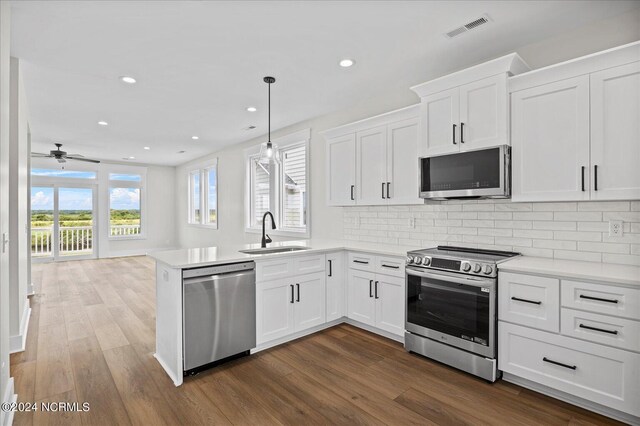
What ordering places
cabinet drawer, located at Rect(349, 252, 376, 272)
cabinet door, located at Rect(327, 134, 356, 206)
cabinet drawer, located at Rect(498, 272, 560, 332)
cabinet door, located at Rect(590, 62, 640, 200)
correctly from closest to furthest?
cabinet door, located at Rect(590, 62, 640, 200) < cabinet drawer, located at Rect(498, 272, 560, 332) < cabinet drawer, located at Rect(349, 252, 376, 272) < cabinet door, located at Rect(327, 134, 356, 206)

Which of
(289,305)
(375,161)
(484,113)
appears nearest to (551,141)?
(484,113)

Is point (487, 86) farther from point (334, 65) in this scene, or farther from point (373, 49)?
point (334, 65)

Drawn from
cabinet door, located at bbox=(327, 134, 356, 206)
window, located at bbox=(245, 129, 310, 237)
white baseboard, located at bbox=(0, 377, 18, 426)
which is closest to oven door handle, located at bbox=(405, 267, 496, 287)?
cabinet door, located at bbox=(327, 134, 356, 206)

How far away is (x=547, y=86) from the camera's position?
94.3 inches

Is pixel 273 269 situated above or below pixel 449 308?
above

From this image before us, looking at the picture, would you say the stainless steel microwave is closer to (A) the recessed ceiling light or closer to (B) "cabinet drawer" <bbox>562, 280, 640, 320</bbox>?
(B) "cabinet drawer" <bbox>562, 280, 640, 320</bbox>

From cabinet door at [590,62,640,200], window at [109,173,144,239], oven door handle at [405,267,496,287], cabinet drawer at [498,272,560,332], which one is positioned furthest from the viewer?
window at [109,173,144,239]

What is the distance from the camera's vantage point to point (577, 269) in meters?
2.19

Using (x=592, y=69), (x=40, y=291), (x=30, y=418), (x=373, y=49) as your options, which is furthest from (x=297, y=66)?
(x=40, y=291)

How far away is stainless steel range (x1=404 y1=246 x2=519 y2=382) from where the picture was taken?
244cm

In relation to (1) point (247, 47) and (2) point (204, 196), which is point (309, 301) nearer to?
(1) point (247, 47)

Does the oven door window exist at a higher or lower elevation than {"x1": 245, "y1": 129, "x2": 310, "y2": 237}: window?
lower

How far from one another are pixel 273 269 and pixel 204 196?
5.95 meters

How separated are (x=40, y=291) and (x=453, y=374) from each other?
616 centimetres
